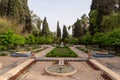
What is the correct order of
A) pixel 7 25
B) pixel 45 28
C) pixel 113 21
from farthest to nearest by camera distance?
pixel 45 28 → pixel 7 25 → pixel 113 21

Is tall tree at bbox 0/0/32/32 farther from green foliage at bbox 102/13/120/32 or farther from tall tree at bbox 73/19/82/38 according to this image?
tall tree at bbox 73/19/82/38

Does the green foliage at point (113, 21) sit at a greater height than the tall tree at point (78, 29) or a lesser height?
lesser

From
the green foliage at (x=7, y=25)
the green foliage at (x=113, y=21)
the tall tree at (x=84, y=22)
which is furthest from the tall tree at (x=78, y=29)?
the green foliage at (x=113, y=21)

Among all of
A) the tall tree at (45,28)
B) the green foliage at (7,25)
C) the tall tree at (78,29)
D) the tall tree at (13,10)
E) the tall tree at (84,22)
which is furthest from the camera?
the tall tree at (84,22)

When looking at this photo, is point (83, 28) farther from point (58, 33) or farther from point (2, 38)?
point (2, 38)

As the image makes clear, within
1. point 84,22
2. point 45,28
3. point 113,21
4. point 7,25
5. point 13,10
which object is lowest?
point 7,25

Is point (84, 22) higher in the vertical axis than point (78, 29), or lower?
higher

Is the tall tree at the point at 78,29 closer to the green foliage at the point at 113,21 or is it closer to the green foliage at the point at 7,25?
the green foliage at the point at 7,25

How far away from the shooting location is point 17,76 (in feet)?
42.1

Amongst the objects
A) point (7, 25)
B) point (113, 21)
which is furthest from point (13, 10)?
point (113, 21)

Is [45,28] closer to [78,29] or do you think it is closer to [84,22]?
[78,29]

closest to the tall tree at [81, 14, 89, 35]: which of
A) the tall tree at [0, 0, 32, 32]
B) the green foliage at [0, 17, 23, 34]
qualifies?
the tall tree at [0, 0, 32, 32]

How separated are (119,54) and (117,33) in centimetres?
285

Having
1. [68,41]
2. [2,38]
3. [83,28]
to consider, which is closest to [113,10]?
[2,38]
